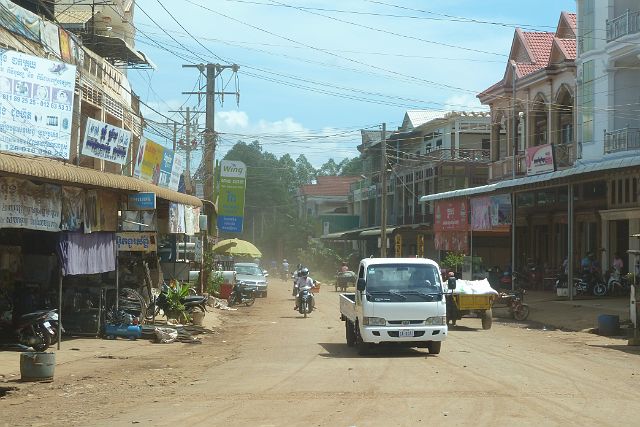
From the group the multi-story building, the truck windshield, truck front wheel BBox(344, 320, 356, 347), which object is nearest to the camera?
the truck windshield

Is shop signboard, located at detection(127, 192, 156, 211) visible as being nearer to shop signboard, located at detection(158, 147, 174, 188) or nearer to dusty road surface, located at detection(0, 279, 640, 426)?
dusty road surface, located at detection(0, 279, 640, 426)

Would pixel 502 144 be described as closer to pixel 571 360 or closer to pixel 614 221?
pixel 614 221

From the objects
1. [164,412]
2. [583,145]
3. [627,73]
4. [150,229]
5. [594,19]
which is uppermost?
[594,19]

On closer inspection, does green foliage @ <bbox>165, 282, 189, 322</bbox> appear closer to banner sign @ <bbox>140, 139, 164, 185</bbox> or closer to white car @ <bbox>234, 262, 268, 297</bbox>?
banner sign @ <bbox>140, 139, 164, 185</bbox>

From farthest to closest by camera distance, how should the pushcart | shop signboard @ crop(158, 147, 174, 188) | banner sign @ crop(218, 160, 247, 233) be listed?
banner sign @ crop(218, 160, 247, 233)
shop signboard @ crop(158, 147, 174, 188)
the pushcart

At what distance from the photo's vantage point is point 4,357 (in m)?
16.8

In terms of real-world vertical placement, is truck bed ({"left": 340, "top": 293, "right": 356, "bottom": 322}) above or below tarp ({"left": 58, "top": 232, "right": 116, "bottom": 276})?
below

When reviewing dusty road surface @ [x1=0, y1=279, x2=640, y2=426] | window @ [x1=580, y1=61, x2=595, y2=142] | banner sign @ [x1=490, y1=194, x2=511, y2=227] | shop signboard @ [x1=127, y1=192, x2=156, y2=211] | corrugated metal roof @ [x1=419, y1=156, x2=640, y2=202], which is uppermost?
window @ [x1=580, y1=61, x2=595, y2=142]

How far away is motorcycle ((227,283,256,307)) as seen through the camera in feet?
128

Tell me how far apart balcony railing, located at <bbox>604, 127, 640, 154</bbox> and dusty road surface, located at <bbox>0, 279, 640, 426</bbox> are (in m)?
13.7

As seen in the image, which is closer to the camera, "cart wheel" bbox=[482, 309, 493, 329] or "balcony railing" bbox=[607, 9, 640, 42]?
"cart wheel" bbox=[482, 309, 493, 329]

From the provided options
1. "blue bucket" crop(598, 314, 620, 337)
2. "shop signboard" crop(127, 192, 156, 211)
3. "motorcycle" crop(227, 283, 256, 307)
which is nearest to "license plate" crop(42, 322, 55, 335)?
"shop signboard" crop(127, 192, 156, 211)

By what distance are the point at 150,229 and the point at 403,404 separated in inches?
593

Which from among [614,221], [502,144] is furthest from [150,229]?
[502,144]
